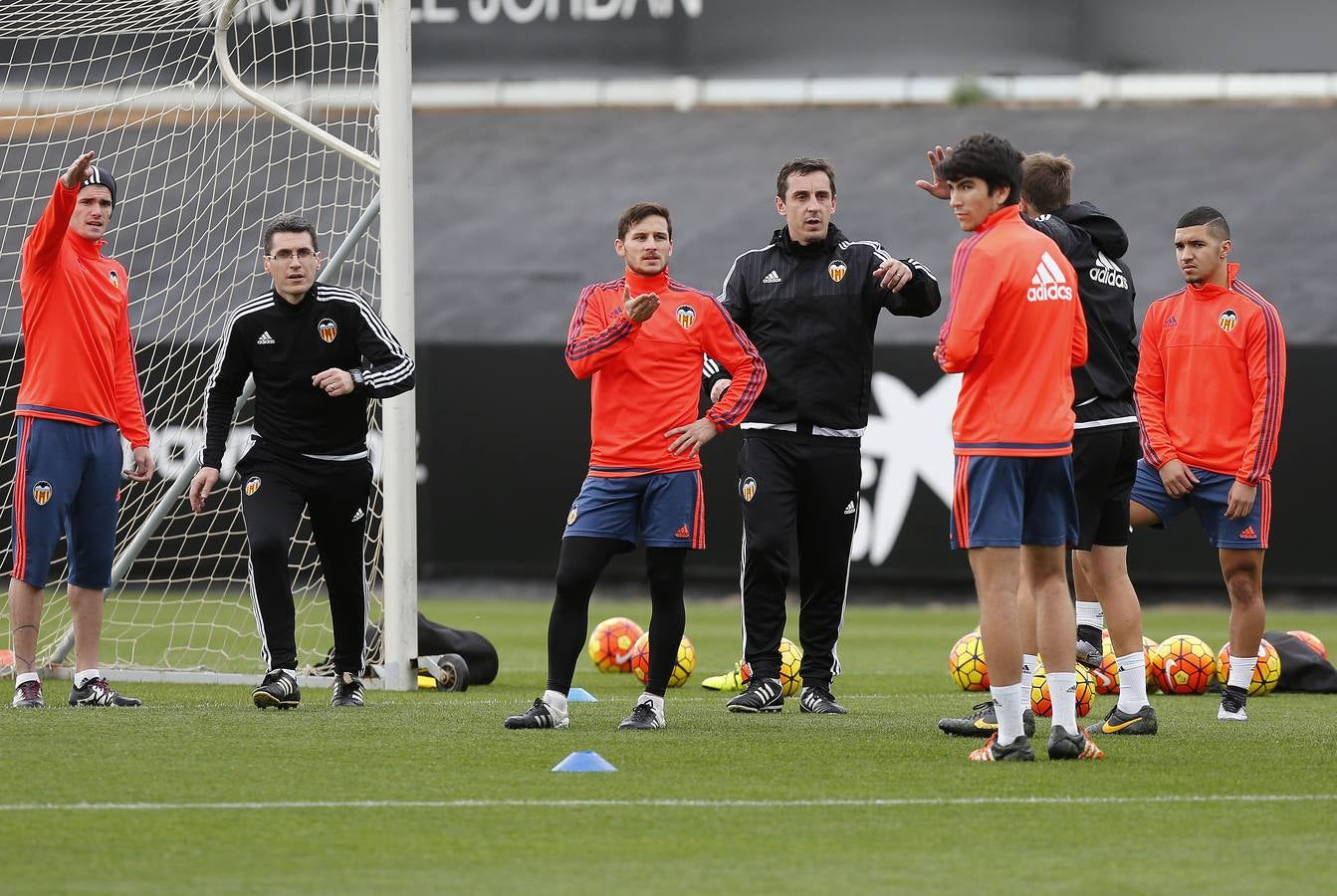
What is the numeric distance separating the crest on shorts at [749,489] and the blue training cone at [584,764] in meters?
2.41

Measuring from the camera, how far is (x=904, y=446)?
663 inches

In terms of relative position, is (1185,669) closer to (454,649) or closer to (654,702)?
(654,702)

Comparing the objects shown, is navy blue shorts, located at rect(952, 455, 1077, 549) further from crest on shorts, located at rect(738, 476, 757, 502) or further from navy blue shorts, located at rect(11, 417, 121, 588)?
navy blue shorts, located at rect(11, 417, 121, 588)

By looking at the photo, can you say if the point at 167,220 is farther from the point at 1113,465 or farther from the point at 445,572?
the point at 1113,465

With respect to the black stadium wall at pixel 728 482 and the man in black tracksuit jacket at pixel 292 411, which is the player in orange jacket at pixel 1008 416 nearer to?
the man in black tracksuit jacket at pixel 292 411

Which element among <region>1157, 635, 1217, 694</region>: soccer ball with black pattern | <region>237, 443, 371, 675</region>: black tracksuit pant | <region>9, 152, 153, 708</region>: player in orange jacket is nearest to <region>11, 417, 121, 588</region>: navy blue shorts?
<region>9, 152, 153, 708</region>: player in orange jacket

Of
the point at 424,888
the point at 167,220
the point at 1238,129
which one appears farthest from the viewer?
the point at 1238,129

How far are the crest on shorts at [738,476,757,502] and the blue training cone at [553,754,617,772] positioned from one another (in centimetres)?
241

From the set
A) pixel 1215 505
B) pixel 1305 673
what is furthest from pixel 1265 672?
pixel 1215 505

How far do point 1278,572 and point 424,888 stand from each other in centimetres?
1353

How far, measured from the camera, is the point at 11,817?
5105 millimetres

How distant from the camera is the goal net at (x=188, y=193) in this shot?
36.6 feet

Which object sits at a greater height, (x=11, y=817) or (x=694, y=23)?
(x=694, y=23)

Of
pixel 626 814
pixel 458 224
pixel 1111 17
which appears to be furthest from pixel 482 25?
pixel 626 814
